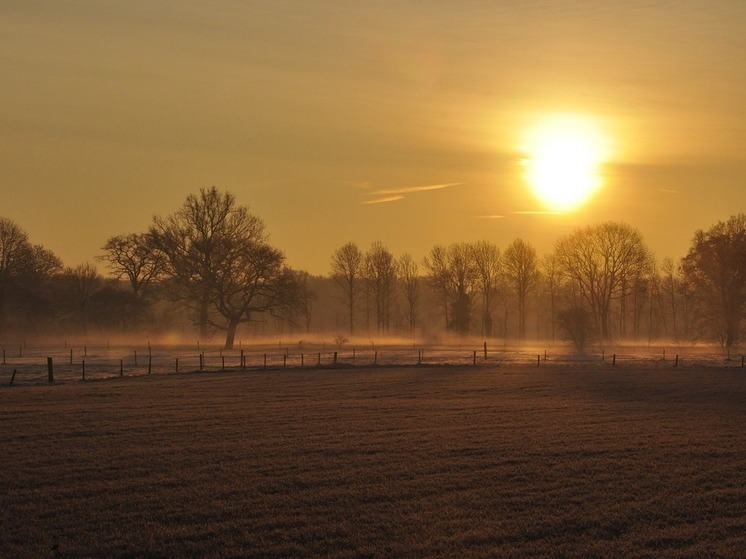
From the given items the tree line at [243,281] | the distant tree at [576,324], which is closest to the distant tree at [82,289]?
the tree line at [243,281]

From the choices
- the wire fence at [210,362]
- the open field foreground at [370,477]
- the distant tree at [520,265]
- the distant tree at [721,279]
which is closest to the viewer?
the open field foreground at [370,477]

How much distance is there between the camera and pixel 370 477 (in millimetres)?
18344

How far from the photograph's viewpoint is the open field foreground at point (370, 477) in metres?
13.8

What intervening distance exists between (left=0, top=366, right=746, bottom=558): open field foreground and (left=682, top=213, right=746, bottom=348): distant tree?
47.5 metres

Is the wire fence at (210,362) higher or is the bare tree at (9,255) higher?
the bare tree at (9,255)

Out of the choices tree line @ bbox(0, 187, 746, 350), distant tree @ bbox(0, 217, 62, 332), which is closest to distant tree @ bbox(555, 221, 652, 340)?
tree line @ bbox(0, 187, 746, 350)

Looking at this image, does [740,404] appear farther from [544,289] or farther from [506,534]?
[544,289]

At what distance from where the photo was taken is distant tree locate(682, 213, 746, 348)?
3088 inches

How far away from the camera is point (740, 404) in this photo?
1320 inches

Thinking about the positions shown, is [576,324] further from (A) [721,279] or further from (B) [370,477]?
(B) [370,477]

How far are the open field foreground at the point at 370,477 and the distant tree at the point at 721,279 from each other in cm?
4751

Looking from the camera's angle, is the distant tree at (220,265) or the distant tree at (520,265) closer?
the distant tree at (220,265)

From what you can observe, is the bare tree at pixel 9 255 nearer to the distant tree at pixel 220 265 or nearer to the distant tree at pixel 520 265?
the distant tree at pixel 220 265

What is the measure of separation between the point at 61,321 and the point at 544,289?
340ft
